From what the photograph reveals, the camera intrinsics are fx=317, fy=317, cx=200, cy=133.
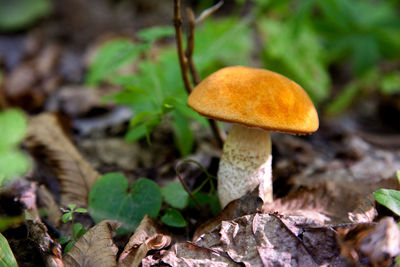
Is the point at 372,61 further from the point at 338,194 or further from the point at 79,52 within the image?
the point at 79,52

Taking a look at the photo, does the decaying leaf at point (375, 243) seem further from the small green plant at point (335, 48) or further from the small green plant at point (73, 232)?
the small green plant at point (335, 48)

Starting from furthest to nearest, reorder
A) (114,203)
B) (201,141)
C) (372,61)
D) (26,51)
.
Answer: (26,51) < (372,61) < (201,141) < (114,203)

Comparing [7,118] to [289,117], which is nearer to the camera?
[7,118]

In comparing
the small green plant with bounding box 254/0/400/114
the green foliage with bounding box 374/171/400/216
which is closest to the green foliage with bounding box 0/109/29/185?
the green foliage with bounding box 374/171/400/216

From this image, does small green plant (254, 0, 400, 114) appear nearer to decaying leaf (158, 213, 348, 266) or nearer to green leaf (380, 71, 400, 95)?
green leaf (380, 71, 400, 95)

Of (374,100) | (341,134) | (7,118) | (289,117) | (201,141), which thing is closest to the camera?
(7,118)

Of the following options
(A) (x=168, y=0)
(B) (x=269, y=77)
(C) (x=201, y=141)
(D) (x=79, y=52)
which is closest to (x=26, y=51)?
(D) (x=79, y=52)
